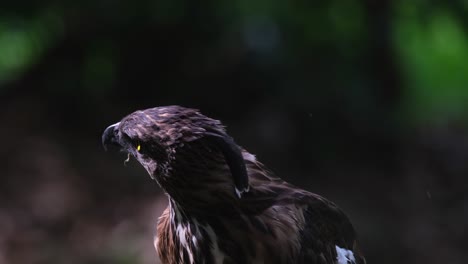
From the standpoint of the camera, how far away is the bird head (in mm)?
3275

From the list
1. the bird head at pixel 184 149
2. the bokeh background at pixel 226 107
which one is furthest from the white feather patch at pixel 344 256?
the bokeh background at pixel 226 107

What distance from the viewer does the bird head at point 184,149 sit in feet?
10.7

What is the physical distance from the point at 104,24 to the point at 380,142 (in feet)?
7.98

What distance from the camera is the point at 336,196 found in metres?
7.60

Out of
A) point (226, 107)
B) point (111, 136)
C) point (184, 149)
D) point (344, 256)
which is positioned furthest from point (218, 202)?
point (226, 107)

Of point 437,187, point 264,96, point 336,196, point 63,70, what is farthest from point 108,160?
point 437,187

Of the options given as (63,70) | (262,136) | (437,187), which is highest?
(63,70)

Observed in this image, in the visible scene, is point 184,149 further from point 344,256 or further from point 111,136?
point 344,256

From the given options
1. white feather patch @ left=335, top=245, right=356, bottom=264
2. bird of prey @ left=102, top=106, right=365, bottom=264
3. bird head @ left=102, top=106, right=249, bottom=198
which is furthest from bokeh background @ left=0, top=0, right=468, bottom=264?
bird head @ left=102, top=106, right=249, bottom=198

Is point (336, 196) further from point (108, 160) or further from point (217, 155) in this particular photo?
point (217, 155)

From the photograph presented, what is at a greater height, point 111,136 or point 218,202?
point 111,136

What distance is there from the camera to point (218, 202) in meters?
3.41

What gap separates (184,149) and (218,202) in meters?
0.26

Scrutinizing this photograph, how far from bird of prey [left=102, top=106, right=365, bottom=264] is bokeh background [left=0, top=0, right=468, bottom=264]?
3.33 meters
